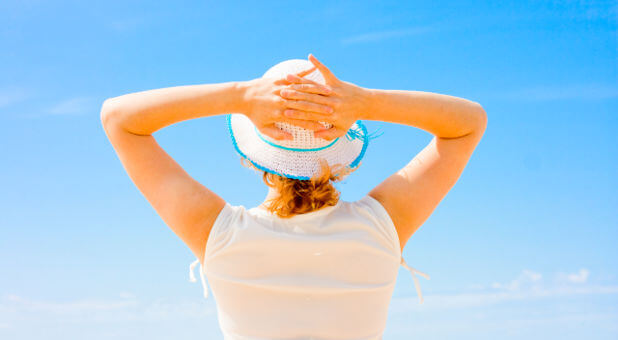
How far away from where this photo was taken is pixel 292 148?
106 inches

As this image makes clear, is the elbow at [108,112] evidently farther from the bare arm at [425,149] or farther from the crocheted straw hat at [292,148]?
the bare arm at [425,149]

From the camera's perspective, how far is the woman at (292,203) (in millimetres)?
2549

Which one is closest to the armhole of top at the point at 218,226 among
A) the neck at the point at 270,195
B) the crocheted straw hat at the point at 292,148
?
the neck at the point at 270,195

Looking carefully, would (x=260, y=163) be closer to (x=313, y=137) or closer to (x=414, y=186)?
(x=313, y=137)

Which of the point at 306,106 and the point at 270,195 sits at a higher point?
the point at 306,106

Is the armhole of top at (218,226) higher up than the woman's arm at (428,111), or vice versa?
the woman's arm at (428,111)

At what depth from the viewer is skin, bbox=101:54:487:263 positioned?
2.57 meters

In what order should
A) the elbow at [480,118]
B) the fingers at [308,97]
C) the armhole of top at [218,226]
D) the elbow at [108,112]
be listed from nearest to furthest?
the fingers at [308,97], the armhole of top at [218,226], the elbow at [108,112], the elbow at [480,118]

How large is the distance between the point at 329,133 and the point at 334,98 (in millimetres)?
166

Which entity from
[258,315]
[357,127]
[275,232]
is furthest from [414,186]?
[258,315]

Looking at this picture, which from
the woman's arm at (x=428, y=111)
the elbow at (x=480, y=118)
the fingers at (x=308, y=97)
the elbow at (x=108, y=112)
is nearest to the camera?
the fingers at (x=308, y=97)

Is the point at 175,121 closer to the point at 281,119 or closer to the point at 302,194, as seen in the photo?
the point at 281,119

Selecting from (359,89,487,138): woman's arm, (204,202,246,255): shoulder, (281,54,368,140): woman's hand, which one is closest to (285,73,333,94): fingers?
(281,54,368,140): woman's hand

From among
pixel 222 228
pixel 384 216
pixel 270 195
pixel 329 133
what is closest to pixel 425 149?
pixel 384 216
